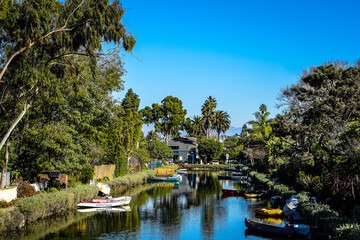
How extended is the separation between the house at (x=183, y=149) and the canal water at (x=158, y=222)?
77.8 metres

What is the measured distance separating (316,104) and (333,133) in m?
2.97

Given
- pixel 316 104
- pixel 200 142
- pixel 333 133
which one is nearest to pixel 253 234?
pixel 333 133

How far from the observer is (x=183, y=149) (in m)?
117

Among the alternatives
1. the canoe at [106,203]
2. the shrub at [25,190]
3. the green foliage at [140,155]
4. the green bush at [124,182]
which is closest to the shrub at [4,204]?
the shrub at [25,190]

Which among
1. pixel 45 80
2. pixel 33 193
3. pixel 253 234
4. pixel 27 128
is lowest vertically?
pixel 253 234

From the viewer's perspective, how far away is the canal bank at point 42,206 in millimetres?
21359

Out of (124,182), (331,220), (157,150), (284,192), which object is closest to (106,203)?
(124,182)

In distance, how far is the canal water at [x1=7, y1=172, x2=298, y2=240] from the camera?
22.9m

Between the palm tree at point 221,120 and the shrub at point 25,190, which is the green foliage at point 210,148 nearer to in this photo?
the palm tree at point 221,120

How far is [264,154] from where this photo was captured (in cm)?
5872

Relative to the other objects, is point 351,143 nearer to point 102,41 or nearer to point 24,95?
point 102,41

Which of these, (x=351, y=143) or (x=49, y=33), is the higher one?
(x=49, y=33)

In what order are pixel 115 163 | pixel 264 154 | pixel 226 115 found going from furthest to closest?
1. pixel 226 115
2. pixel 264 154
3. pixel 115 163

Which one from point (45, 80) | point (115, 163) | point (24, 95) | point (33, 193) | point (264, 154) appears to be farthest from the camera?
point (264, 154)
